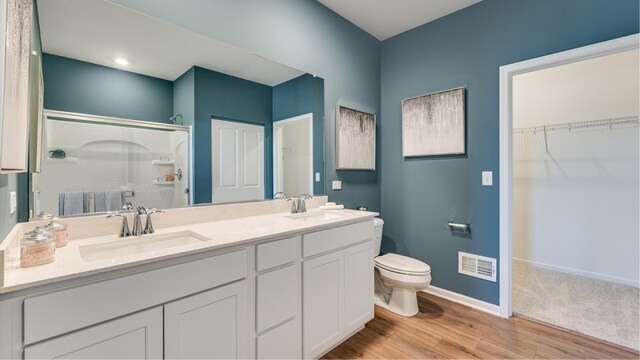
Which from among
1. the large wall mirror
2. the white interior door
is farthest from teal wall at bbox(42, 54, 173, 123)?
the white interior door

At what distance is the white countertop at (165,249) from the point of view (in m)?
0.82

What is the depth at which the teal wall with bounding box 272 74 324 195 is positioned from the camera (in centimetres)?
214

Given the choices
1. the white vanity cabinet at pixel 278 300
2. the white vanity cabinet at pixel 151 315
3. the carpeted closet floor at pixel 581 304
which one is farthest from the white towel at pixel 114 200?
the carpeted closet floor at pixel 581 304

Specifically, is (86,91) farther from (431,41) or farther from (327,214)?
(431,41)

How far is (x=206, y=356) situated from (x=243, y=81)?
166 cm

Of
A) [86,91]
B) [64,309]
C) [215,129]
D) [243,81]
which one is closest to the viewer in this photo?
[64,309]

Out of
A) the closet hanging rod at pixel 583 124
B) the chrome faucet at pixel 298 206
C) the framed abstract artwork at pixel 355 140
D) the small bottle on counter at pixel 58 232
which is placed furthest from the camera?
the closet hanging rod at pixel 583 124

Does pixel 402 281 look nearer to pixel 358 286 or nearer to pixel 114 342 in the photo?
pixel 358 286

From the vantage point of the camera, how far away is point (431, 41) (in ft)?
8.68

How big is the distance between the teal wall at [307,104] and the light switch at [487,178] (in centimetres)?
139

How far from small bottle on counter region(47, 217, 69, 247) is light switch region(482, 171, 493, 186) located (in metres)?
2.76

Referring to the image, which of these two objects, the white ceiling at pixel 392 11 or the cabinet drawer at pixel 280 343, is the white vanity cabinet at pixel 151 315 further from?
the white ceiling at pixel 392 11

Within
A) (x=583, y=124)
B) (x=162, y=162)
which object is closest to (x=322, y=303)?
(x=162, y=162)

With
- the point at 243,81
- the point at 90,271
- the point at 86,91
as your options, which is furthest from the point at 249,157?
the point at 90,271
